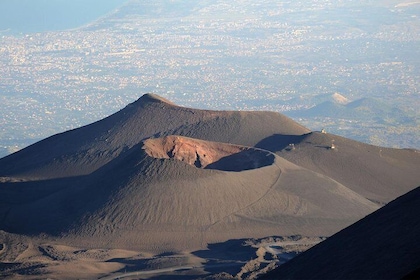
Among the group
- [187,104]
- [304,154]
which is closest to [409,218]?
[304,154]

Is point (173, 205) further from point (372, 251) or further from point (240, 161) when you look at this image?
point (372, 251)

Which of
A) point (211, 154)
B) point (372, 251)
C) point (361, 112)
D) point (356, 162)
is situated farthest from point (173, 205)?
point (361, 112)

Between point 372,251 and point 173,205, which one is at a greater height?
point 372,251

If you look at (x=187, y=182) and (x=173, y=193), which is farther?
(x=187, y=182)

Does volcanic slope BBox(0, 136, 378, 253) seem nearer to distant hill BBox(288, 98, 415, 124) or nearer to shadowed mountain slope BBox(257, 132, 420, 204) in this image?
→ shadowed mountain slope BBox(257, 132, 420, 204)

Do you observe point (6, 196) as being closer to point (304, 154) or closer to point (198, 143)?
point (198, 143)

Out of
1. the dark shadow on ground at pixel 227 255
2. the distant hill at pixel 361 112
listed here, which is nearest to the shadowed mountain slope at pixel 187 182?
the dark shadow on ground at pixel 227 255

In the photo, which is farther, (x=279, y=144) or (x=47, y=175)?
(x=279, y=144)
